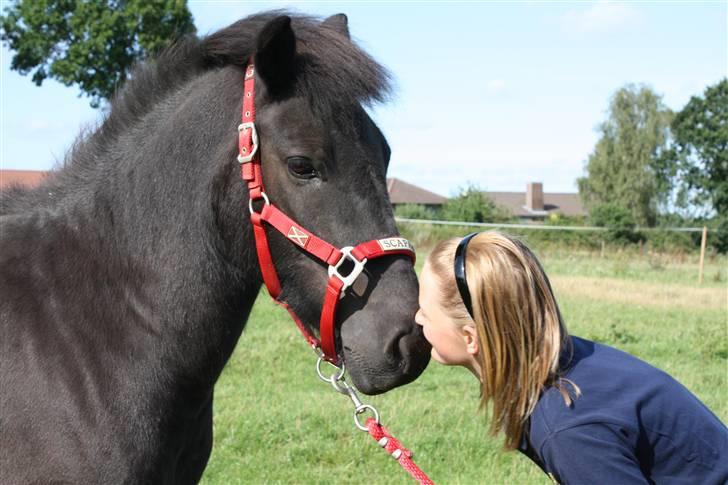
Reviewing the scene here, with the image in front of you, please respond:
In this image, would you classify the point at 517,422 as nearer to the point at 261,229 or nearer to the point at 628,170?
the point at 261,229

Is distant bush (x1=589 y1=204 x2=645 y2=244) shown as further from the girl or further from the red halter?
the girl

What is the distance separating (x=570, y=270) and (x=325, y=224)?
18.7 metres

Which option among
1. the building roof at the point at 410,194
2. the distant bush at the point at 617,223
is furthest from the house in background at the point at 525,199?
the distant bush at the point at 617,223

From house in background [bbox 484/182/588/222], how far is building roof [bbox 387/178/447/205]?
28.3ft

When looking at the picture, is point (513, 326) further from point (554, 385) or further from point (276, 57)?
point (276, 57)

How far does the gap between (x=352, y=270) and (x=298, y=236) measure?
8.7 inches

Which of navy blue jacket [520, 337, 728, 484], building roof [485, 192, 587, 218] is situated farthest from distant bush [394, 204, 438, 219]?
building roof [485, 192, 587, 218]

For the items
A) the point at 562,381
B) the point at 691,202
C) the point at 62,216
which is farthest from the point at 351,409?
the point at 691,202

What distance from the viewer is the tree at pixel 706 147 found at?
4944 centimetres

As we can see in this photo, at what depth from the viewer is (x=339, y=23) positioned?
329cm

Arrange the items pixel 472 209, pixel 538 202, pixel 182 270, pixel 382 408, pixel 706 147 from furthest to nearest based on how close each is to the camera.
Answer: pixel 538 202
pixel 706 147
pixel 472 209
pixel 382 408
pixel 182 270

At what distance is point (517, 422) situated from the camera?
7.33 ft

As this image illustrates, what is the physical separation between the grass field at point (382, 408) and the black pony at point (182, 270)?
2669mm

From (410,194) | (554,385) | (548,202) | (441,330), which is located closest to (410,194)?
(410,194)
